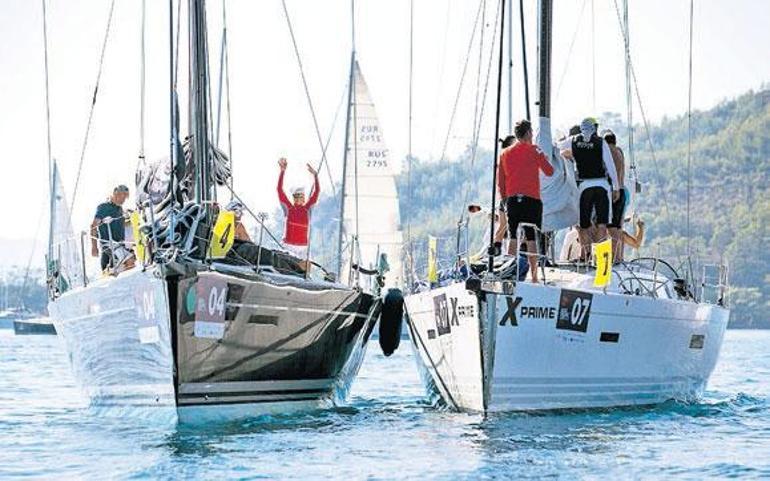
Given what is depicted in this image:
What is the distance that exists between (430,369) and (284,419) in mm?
2024

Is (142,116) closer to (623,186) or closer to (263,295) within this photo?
(263,295)

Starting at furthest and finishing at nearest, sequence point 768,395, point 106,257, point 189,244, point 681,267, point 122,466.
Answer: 1. point 768,395
2. point 681,267
3. point 106,257
4. point 189,244
5. point 122,466

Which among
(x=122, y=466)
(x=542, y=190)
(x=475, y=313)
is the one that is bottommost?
(x=122, y=466)

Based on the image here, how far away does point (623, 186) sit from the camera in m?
17.9

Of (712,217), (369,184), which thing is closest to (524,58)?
(369,184)

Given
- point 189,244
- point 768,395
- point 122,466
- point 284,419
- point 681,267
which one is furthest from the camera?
point 768,395

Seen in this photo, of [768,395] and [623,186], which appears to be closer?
[623,186]

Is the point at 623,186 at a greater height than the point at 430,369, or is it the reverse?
the point at 623,186

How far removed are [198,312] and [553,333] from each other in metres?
3.60

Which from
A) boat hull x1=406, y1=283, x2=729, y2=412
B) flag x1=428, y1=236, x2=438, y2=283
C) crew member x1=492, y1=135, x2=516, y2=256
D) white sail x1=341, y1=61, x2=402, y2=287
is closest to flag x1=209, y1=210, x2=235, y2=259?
boat hull x1=406, y1=283, x2=729, y2=412

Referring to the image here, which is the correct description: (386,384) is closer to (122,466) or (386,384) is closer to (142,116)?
(142,116)

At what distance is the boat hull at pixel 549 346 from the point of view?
49.8ft

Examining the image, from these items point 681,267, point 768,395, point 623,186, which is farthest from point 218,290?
point 768,395

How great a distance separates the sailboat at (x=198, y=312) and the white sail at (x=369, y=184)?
22.6 metres
